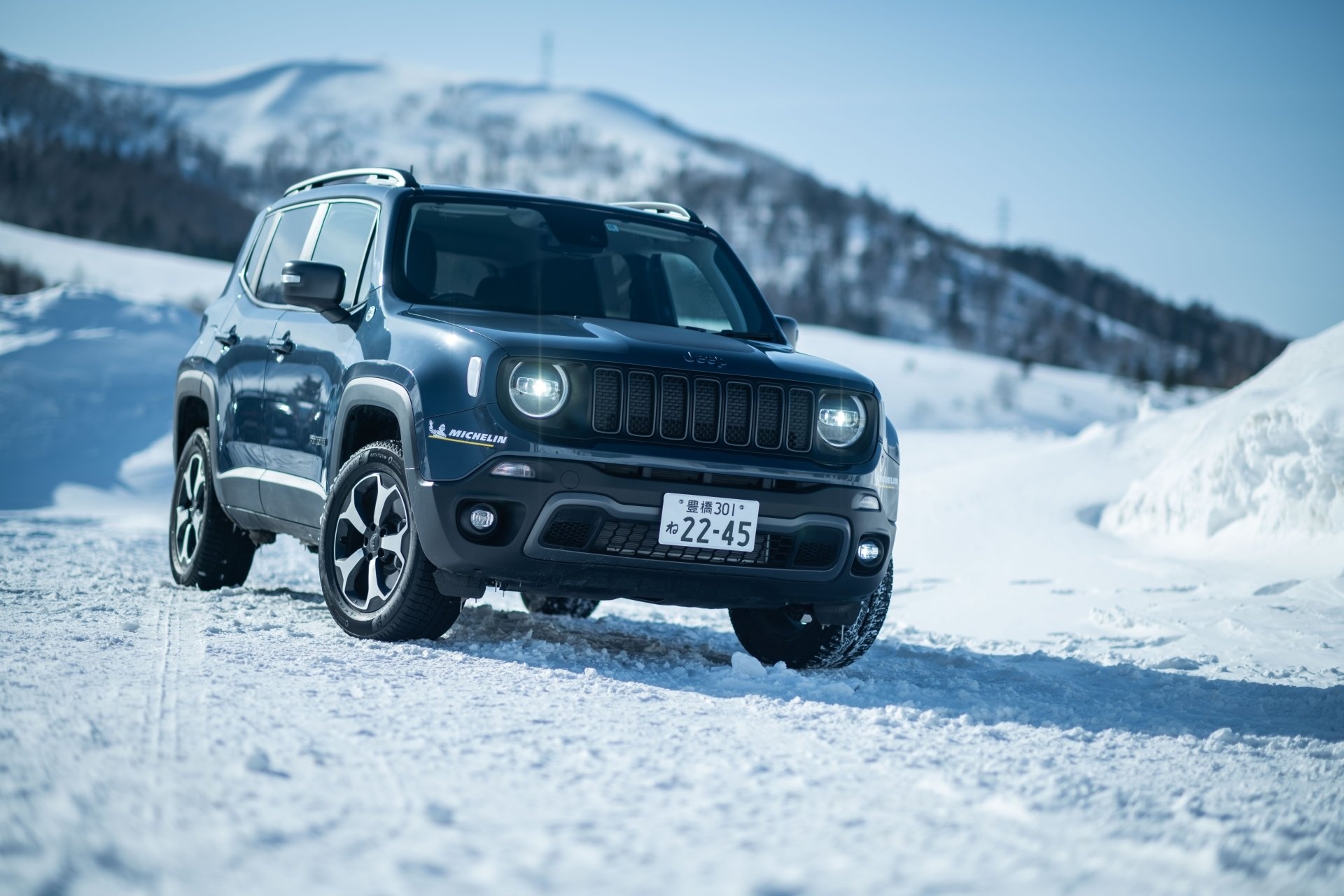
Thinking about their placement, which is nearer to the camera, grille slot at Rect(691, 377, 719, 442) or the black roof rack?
grille slot at Rect(691, 377, 719, 442)

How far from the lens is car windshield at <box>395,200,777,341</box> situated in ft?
19.4

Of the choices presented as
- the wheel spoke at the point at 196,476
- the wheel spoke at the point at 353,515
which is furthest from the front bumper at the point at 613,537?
the wheel spoke at the point at 196,476

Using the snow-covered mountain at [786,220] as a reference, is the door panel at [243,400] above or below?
below

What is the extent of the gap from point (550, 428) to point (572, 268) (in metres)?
1.58

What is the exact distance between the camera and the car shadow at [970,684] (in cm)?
474

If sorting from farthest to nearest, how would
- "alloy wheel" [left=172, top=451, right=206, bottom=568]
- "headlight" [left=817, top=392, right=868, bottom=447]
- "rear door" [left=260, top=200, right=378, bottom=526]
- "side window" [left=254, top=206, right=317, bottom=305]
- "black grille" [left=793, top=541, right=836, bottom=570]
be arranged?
"alloy wheel" [left=172, top=451, right=206, bottom=568], "side window" [left=254, top=206, right=317, bottom=305], "rear door" [left=260, top=200, right=378, bottom=526], "headlight" [left=817, top=392, right=868, bottom=447], "black grille" [left=793, top=541, right=836, bottom=570]

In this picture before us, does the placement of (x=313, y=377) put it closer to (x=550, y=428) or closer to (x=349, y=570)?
(x=349, y=570)

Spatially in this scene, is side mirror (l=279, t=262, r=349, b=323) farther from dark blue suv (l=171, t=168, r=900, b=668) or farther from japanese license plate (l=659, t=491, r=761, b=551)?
japanese license plate (l=659, t=491, r=761, b=551)

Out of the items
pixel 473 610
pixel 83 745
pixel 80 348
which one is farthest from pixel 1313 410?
pixel 80 348

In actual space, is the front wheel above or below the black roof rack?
below

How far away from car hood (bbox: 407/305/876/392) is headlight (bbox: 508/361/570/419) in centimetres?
6

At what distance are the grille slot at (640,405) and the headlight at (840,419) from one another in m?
0.69

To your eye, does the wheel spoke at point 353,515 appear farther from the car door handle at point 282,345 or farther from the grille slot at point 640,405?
the grille slot at point 640,405

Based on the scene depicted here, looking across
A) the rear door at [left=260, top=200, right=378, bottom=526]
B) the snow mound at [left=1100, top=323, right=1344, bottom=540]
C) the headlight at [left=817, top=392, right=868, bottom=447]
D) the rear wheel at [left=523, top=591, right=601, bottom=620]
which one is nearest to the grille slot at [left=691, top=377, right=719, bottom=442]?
the headlight at [left=817, top=392, right=868, bottom=447]
